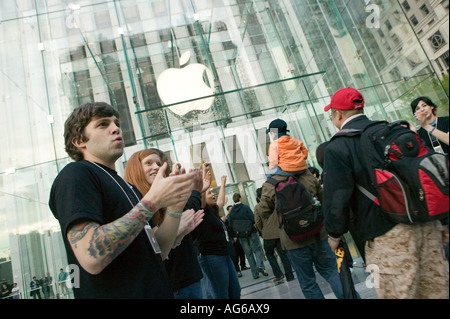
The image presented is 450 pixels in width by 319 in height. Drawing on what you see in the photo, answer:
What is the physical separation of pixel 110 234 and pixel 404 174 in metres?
1.21

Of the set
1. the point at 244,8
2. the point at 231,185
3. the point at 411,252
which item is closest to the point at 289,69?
the point at 244,8

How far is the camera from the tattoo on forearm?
3.46 feet

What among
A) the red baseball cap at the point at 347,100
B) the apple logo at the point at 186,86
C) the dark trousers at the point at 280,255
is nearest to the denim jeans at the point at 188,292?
the red baseball cap at the point at 347,100

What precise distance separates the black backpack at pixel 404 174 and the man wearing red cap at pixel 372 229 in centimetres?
7

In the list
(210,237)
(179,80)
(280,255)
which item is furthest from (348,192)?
(179,80)

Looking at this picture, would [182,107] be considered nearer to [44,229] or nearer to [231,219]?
[231,219]

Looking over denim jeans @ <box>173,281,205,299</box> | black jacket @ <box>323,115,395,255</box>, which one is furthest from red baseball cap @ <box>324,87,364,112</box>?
denim jeans @ <box>173,281,205,299</box>

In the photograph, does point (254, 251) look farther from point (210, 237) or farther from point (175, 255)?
point (175, 255)

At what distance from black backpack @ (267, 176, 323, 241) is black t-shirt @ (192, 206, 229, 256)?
28.2 inches

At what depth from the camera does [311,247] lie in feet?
9.20

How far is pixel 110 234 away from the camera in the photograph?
1078 millimetres

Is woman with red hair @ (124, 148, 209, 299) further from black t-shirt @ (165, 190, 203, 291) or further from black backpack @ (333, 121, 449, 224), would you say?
black backpack @ (333, 121, 449, 224)

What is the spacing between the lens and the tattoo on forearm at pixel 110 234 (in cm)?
105

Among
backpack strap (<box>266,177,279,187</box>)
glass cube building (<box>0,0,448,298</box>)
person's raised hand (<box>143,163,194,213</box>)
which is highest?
glass cube building (<box>0,0,448,298</box>)
